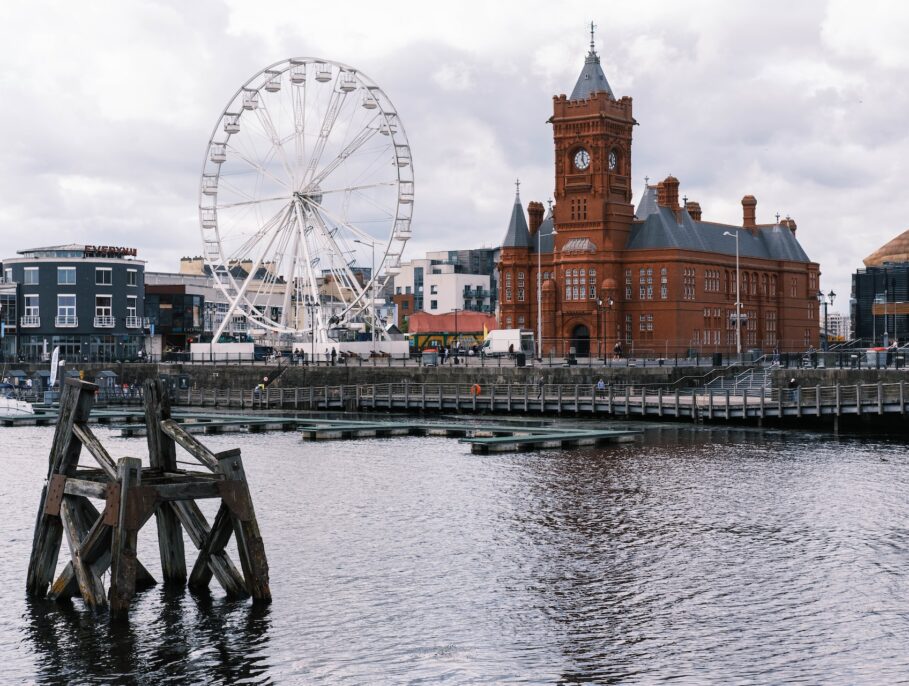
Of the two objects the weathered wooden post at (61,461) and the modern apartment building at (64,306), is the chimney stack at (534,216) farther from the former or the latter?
the weathered wooden post at (61,461)

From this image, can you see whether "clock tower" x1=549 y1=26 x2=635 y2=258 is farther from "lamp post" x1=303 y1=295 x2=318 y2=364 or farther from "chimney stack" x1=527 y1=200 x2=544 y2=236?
"lamp post" x1=303 y1=295 x2=318 y2=364

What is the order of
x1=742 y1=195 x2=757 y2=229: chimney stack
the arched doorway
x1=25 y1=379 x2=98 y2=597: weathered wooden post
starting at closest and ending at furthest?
1. x1=25 y1=379 x2=98 y2=597: weathered wooden post
2. the arched doorway
3. x1=742 y1=195 x2=757 y2=229: chimney stack

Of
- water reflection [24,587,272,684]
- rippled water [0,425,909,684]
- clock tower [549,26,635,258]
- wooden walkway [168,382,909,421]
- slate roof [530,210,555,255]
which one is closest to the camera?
water reflection [24,587,272,684]

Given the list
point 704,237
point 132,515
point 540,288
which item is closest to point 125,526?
point 132,515

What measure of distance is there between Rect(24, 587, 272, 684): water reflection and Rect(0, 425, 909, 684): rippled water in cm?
6

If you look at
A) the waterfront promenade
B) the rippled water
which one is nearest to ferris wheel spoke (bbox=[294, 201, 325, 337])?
the waterfront promenade

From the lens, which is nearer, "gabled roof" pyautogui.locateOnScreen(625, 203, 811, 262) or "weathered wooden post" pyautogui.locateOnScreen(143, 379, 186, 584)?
"weathered wooden post" pyautogui.locateOnScreen(143, 379, 186, 584)

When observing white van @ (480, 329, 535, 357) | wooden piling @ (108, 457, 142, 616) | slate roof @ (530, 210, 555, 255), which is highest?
slate roof @ (530, 210, 555, 255)

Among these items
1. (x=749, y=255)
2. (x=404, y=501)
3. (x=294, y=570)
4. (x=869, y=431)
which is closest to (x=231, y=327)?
(x=749, y=255)

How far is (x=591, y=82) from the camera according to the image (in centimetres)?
11181

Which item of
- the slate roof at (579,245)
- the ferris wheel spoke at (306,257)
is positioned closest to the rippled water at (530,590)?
the ferris wheel spoke at (306,257)

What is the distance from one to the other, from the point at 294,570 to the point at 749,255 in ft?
338

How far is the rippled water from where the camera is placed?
23344 millimetres

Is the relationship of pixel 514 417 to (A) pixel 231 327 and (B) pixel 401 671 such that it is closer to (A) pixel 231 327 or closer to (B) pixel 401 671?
(B) pixel 401 671
